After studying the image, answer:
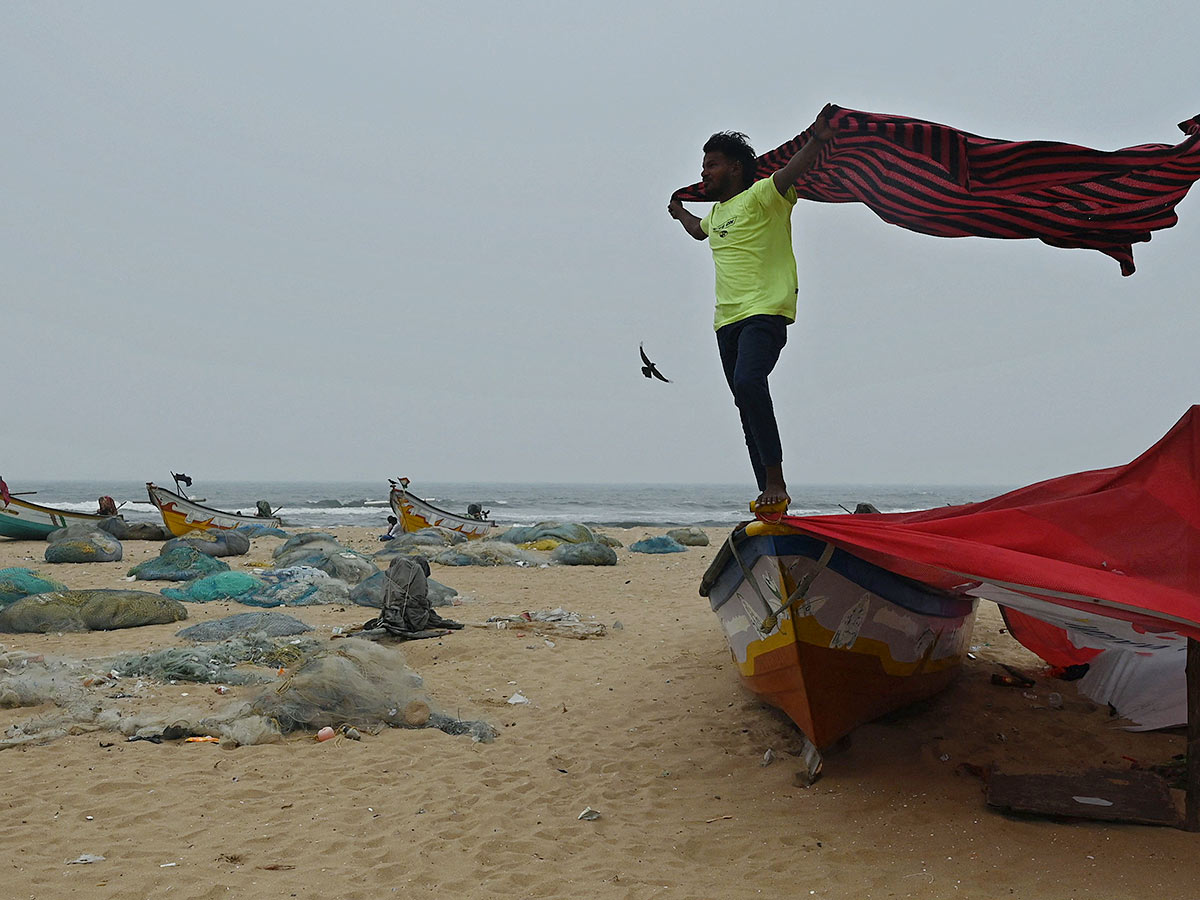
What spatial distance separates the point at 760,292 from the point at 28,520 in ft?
72.3

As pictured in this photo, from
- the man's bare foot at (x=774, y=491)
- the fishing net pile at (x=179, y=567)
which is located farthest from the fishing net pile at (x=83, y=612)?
the man's bare foot at (x=774, y=491)

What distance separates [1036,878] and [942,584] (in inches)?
62.8

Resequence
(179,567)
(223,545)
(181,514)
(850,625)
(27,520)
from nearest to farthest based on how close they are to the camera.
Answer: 1. (850,625)
2. (179,567)
3. (223,545)
4. (27,520)
5. (181,514)

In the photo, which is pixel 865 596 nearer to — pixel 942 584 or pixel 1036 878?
pixel 942 584

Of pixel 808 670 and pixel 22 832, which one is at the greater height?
pixel 808 670

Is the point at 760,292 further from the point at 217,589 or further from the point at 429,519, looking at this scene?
the point at 429,519

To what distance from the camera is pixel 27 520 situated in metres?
20.0

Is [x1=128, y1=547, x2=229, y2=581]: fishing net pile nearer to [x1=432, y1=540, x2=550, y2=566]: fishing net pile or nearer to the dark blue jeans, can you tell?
[x1=432, y1=540, x2=550, y2=566]: fishing net pile

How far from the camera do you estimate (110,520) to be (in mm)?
21469

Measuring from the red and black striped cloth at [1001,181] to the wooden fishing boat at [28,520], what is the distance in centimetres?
2183

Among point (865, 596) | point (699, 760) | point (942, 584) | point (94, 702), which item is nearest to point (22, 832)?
point (94, 702)

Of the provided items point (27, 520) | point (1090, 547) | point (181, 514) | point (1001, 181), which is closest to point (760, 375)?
point (1001, 181)

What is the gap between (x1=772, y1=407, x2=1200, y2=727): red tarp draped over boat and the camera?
3.34 metres

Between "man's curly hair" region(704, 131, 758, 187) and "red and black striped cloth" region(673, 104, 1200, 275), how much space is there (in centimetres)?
31
